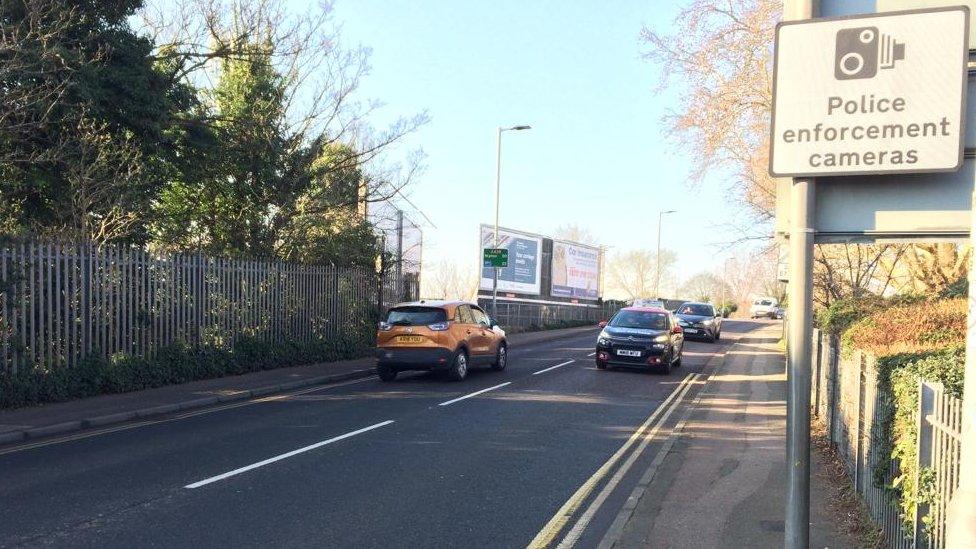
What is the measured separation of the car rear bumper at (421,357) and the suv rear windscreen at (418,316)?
566mm

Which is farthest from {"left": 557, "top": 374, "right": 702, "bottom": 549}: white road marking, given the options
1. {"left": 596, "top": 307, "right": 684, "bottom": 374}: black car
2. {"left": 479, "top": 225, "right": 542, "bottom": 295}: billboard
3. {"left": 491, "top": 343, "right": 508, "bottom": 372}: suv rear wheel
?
{"left": 479, "top": 225, "right": 542, "bottom": 295}: billboard

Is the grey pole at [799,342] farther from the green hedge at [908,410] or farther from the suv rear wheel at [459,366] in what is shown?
the suv rear wheel at [459,366]

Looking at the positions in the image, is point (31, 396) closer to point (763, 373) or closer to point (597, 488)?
point (597, 488)

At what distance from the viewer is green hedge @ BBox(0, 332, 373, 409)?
433 inches

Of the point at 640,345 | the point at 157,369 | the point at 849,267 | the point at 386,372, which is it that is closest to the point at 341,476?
the point at 157,369

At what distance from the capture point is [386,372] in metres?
15.6

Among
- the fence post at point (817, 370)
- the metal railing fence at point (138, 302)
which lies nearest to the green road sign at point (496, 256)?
the metal railing fence at point (138, 302)

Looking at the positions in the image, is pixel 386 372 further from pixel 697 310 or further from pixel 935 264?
pixel 697 310

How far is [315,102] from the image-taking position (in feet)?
65.6

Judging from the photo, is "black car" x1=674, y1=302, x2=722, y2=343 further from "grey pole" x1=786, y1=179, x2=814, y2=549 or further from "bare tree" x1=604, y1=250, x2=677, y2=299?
"bare tree" x1=604, y1=250, x2=677, y2=299

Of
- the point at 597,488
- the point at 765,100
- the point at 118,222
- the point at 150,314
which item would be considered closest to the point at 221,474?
the point at 597,488

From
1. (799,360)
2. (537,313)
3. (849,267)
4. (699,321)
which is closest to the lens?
(799,360)

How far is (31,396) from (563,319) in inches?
1338

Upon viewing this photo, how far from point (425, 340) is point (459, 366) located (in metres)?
1.05
